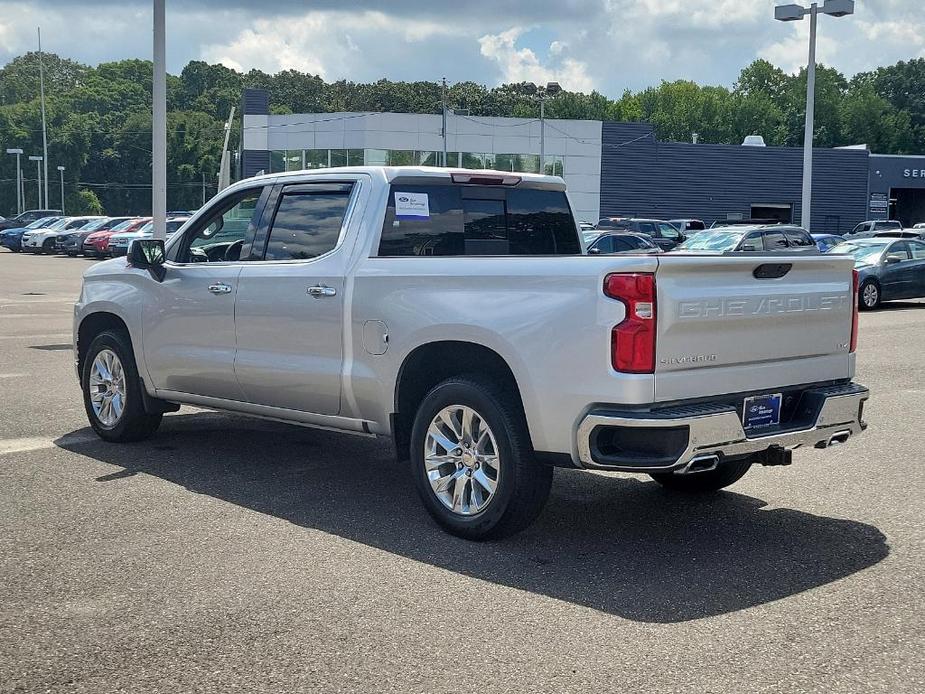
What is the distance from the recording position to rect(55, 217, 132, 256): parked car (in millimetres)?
48750

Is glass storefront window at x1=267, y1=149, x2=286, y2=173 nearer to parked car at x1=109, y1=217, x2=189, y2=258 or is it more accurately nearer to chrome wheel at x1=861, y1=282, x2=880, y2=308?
parked car at x1=109, y1=217, x2=189, y2=258

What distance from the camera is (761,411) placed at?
6039 mm

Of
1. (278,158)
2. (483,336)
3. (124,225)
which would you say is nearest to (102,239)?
(124,225)

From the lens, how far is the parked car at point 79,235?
48.8 m

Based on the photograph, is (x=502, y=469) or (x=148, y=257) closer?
(x=502, y=469)

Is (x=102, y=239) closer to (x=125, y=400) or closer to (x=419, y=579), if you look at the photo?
(x=125, y=400)

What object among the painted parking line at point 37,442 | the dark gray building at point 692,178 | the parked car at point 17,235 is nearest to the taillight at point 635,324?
the painted parking line at point 37,442

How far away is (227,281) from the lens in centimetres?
775

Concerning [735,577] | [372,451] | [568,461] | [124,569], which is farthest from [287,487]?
[735,577]

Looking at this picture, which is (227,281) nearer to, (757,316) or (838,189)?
(757,316)

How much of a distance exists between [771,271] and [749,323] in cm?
32

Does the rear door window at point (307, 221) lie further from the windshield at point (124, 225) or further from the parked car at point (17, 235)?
the parked car at point (17, 235)

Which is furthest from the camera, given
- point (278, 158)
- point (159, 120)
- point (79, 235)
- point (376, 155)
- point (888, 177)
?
point (888, 177)

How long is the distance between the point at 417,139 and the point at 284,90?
105 metres
